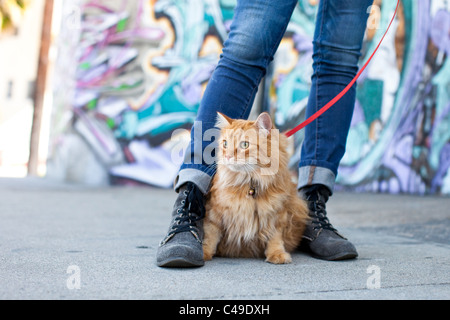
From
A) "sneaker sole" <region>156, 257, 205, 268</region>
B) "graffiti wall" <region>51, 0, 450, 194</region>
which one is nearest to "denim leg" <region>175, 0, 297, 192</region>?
"sneaker sole" <region>156, 257, 205, 268</region>

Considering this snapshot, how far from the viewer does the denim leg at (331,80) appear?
2.26 m

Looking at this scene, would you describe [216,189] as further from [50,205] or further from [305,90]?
[305,90]

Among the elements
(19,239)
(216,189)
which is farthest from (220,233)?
(19,239)

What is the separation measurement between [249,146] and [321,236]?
0.55 m

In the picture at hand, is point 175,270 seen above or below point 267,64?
below

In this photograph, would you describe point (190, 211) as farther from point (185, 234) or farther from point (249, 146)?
point (249, 146)

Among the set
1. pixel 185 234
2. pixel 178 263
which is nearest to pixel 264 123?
pixel 185 234

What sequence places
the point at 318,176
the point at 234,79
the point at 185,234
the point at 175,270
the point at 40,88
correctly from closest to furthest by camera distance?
1. the point at 175,270
2. the point at 185,234
3. the point at 234,79
4. the point at 318,176
5. the point at 40,88

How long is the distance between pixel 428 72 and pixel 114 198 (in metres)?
4.84

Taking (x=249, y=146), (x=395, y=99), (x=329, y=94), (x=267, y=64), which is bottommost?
(x=249, y=146)

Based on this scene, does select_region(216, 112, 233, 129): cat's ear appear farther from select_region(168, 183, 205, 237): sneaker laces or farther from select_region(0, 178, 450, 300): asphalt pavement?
select_region(0, 178, 450, 300): asphalt pavement

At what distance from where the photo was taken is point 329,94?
2299 millimetres

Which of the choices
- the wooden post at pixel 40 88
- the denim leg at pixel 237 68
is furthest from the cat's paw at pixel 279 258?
the wooden post at pixel 40 88

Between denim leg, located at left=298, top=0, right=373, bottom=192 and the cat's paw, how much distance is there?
0.43 m
